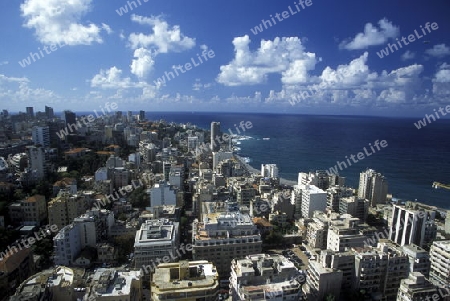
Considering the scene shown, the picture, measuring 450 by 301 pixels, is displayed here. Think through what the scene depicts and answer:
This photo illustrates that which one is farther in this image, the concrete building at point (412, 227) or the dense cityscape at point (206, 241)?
the concrete building at point (412, 227)

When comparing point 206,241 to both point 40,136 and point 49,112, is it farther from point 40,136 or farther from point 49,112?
point 49,112

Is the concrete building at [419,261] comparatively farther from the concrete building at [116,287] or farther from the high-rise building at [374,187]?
the high-rise building at [374,187]

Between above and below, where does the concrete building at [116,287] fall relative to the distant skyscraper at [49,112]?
below

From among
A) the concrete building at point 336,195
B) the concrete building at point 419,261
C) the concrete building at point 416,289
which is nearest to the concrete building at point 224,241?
the concrete building at point 416,289

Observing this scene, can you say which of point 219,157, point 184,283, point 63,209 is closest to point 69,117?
point 219,157

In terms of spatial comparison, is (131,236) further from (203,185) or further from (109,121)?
(109,121)

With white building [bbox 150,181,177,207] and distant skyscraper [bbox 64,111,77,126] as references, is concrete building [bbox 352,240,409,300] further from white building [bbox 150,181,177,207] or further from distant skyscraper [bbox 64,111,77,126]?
distant skyscraper [bbox 64,111,77,126]
